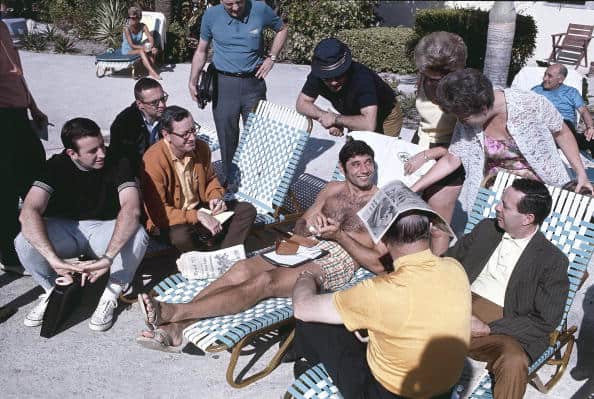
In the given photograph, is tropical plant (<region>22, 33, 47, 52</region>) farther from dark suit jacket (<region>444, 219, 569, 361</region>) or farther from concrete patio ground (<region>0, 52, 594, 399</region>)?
dark suit jacket (<region>444, 219, 569, 361</region>)

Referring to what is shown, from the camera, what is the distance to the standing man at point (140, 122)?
465 cm

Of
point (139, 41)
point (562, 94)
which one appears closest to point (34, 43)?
point (139, 41)

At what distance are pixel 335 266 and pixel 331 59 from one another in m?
1.42

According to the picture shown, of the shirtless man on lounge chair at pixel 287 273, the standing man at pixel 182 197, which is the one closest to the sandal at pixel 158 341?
the shirtless man on lounge chair at pixel 287 273

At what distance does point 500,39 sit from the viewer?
7461mm

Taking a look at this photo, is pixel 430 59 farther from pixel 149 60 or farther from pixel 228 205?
pixel 149 60

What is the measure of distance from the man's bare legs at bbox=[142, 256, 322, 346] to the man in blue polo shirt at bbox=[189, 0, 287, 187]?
2.09m

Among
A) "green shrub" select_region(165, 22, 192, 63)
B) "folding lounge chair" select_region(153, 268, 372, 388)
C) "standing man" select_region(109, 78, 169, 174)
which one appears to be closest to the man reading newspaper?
"folding lounge chair" select_region(153, 268, 372, 388)

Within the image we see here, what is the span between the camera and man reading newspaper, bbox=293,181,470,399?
7.66 feet

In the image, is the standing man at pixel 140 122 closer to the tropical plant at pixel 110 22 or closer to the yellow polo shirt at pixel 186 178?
the yellow polo shirt at pixel 186 178

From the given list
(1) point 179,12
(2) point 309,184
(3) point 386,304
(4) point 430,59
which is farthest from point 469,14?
(3) point 386,304

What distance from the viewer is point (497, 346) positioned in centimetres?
302

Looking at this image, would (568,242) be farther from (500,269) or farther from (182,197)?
(182,197)

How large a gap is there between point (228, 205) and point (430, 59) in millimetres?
1823
